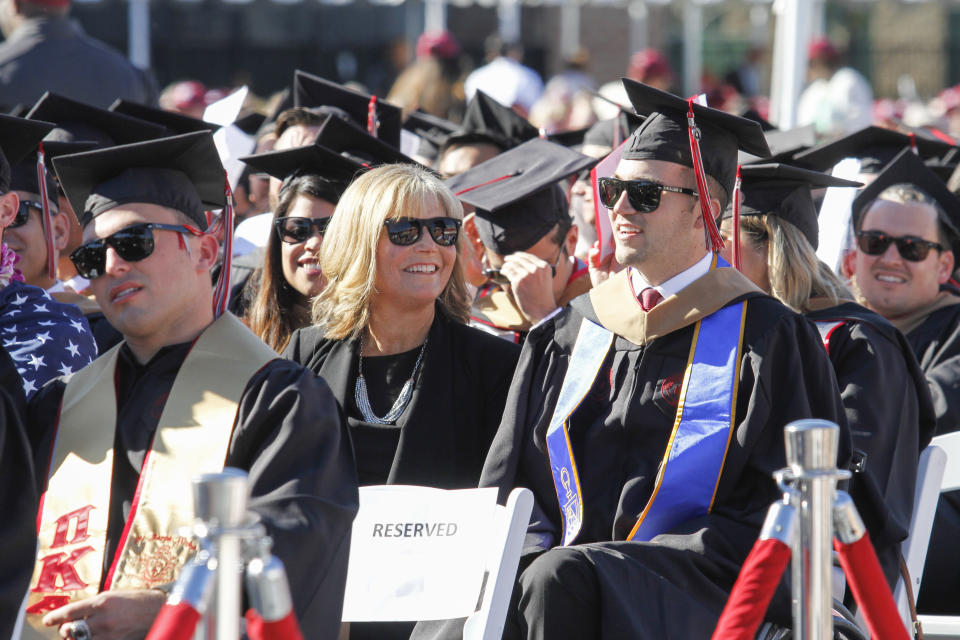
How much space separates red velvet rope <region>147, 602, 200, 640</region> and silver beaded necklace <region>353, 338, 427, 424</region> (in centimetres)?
194

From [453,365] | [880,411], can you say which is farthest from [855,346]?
[453,365]

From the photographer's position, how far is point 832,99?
11812 mm

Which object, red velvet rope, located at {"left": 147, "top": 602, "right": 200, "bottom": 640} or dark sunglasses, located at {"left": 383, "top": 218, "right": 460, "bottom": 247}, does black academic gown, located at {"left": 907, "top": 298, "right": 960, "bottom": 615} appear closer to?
dark sunglasses, located at {"left": 383, "top": 218, "right": 460, "bottom": 247}

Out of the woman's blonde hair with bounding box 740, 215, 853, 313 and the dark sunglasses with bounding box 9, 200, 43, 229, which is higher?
the dark sunglasses with bounding box 9, 200, 43, 229

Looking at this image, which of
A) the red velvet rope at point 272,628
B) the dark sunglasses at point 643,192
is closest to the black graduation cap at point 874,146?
the dark sunglasses at point 643,192

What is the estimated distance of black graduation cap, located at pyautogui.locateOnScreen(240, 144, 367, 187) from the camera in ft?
16.4

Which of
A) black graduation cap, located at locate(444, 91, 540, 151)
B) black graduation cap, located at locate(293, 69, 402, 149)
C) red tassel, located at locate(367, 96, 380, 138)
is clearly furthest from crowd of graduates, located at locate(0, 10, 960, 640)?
black graduation cap, located at locate(444, 91, 540, 151)

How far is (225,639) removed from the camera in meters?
2.22

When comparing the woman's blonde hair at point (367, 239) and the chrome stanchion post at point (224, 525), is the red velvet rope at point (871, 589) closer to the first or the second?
the chrome stanchion post at point (224, 525)

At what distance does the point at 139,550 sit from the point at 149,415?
36 cm

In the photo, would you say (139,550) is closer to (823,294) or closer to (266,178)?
(823,294)

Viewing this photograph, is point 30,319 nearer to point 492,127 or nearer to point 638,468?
point 638,468

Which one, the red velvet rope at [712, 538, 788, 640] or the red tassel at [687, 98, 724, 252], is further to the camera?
the red tassel at [687, 98, 724, 252]

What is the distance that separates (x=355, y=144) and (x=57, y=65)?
2.69 meters
